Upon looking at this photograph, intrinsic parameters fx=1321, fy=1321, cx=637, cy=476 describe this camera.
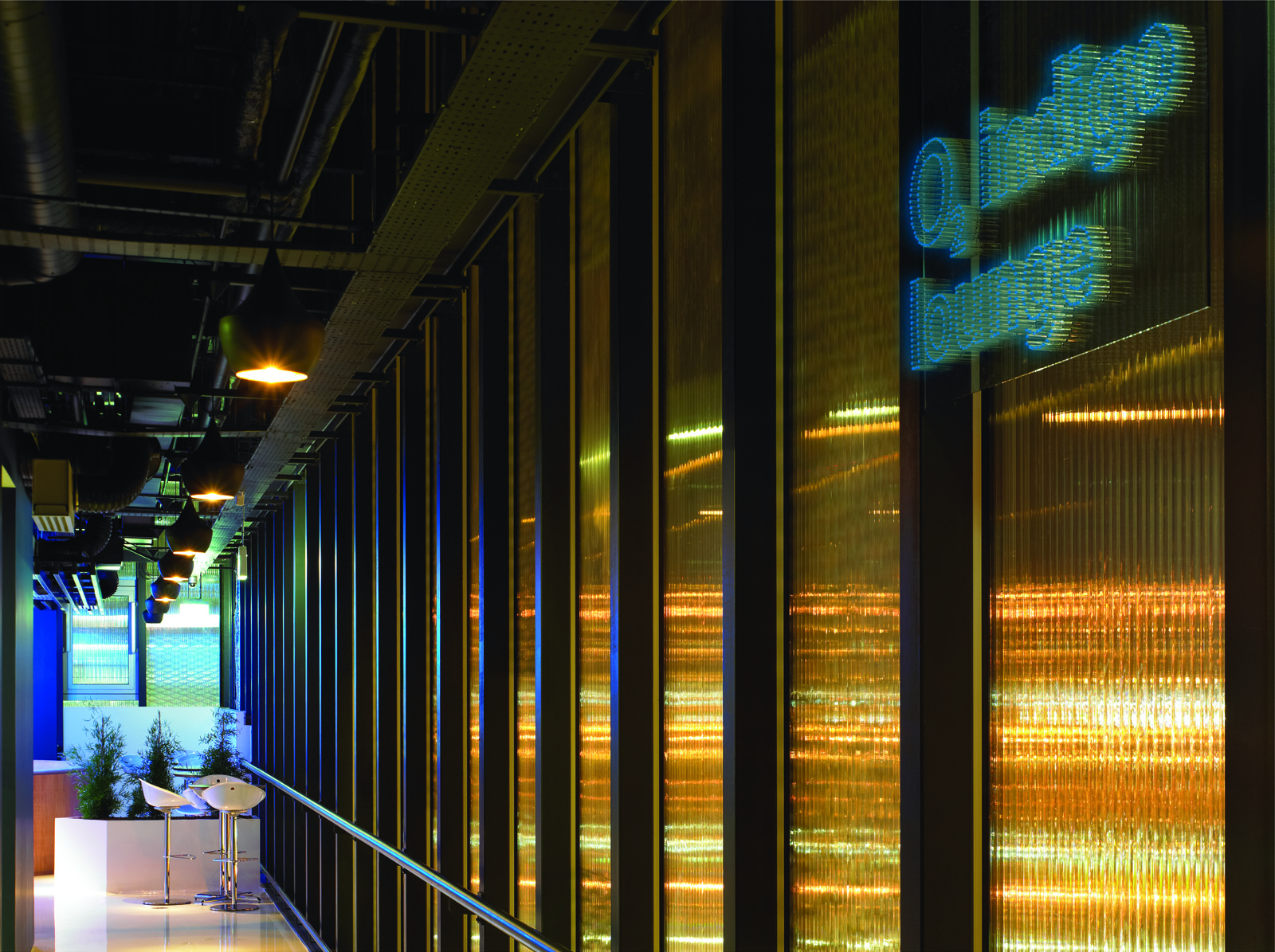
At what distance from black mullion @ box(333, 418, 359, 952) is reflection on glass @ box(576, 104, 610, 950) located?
498cm

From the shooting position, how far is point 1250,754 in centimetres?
157

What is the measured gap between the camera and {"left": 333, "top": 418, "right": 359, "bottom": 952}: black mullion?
945 cm

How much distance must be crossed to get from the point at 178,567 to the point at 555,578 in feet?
32.0

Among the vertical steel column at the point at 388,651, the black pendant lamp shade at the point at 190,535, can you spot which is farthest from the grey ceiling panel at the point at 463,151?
the black pendant lamp shade at the point at 190,535

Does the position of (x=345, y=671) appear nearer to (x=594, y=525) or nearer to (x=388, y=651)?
(x=388, y=651)

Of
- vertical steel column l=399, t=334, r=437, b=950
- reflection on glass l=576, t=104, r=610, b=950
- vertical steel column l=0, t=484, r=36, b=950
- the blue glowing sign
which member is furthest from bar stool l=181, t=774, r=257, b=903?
Answer: the blue glowing sign

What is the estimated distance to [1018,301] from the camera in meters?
1.96

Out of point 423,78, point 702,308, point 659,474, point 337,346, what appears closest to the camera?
point 702,308

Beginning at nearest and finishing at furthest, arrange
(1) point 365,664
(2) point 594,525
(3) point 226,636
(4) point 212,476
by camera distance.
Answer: (2) point 594,525
(4) point 212,476
(1) point 365,664
(3) point 226,636

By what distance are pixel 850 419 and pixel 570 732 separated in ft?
7.49

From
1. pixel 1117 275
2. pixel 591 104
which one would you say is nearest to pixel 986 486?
pixel 1117 275

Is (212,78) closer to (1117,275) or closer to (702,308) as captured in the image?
(702,308)

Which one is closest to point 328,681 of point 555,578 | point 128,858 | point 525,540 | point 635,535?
point 128,858

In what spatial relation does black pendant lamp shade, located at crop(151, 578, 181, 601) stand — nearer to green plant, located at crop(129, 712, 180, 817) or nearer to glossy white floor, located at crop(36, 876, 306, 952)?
green plant, located at crop(129, 712, 180, 817)
